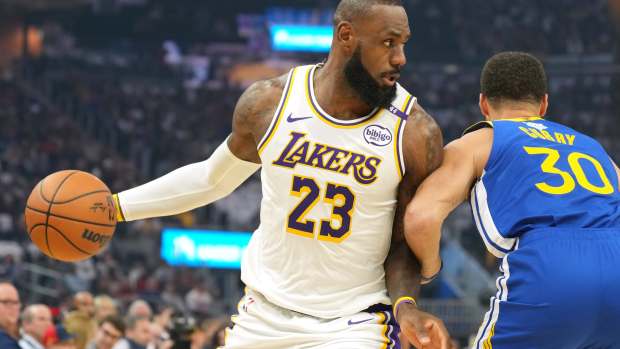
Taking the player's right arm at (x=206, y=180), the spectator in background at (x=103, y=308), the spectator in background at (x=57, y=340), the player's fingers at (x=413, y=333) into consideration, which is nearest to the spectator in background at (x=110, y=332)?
the spectator in background at (x=57, y=340)

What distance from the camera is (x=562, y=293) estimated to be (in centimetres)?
388

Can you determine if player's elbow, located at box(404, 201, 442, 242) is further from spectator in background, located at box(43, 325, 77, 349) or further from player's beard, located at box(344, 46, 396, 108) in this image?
spectator in background, located at box(43, 325, 77, 349)

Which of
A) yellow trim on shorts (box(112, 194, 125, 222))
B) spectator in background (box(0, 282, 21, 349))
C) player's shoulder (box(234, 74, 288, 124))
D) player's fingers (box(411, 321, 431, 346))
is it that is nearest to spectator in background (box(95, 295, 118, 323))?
spectator in background (box(0, 282, 21, 349))

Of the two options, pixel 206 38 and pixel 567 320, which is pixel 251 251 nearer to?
pixel 567 320

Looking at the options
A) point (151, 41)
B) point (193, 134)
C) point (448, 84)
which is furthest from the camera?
point (151, 41)

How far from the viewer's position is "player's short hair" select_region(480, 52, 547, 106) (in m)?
4.47

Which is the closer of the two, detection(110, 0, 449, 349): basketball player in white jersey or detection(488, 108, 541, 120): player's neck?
detection(110, 0, 449, 349): basketball player in white jersey

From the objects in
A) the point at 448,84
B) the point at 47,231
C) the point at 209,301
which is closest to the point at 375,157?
the point at 47,231

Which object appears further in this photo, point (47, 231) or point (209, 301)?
point (209, 301)

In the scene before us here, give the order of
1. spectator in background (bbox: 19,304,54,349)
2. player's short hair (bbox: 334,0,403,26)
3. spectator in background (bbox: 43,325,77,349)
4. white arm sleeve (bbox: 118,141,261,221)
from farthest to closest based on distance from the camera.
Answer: spectator in background (bbox: 43,325,77,349) < spectator in background (bbox: 19,304,54,349) < white arm sleeve (bbox: 118,141,261,221) < player's short hair (bbox: 334,0,403,26)

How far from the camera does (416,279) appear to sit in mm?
4430

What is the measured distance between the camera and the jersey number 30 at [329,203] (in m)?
4.34

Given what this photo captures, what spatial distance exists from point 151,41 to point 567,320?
1218 inches

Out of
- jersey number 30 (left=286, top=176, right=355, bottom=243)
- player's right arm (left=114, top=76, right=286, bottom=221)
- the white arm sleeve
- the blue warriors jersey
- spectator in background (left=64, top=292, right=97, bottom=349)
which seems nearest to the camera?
the blue warriors jersey
